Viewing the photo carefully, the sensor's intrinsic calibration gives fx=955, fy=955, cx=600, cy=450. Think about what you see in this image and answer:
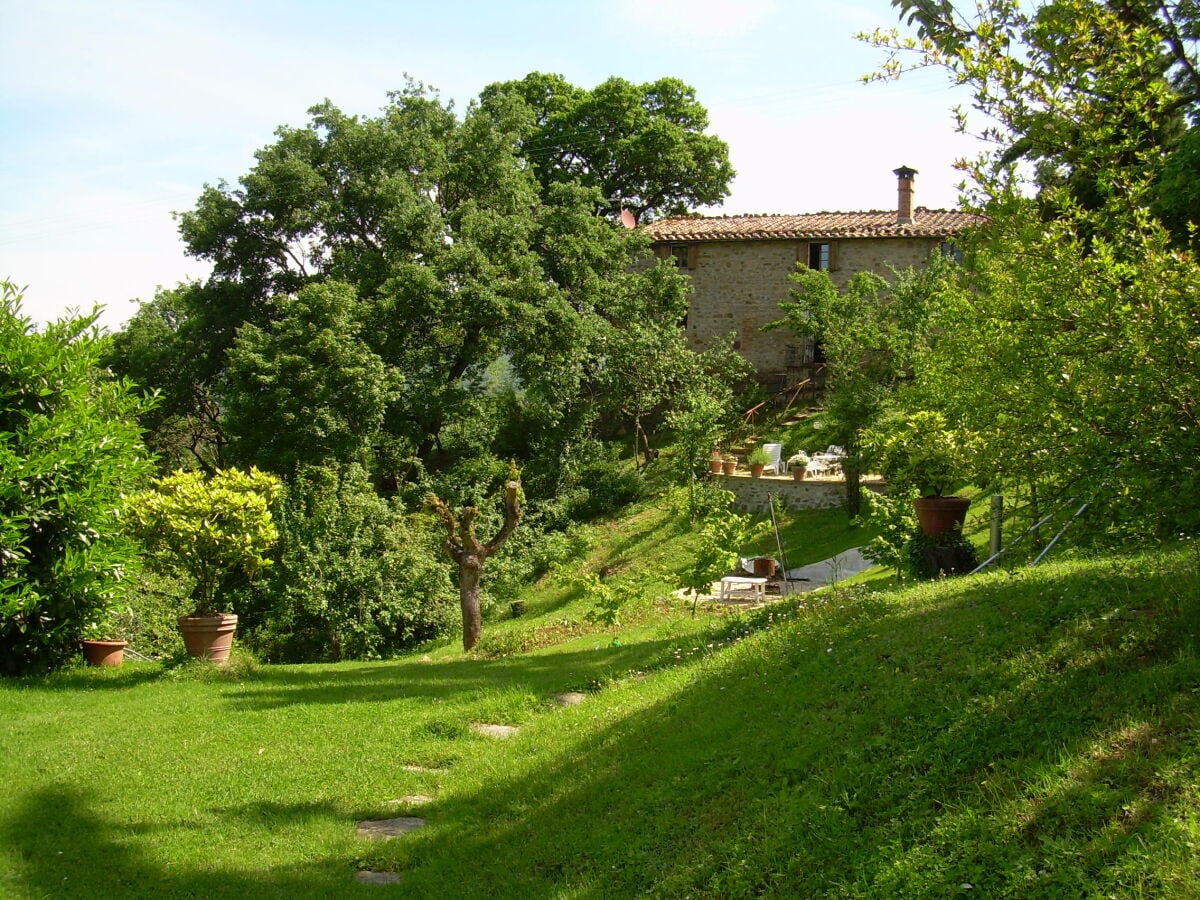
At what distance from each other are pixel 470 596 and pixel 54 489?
6.26 meters

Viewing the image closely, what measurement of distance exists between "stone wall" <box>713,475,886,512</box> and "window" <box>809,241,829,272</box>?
418 inches

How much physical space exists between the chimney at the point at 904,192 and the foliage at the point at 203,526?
2539 cm

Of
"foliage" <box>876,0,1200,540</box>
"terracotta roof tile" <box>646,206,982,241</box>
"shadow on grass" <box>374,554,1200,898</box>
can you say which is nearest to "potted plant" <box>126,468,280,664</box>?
"shadow on grass" <box>374,554,1200,898</box>

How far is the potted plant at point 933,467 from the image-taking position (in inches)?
367

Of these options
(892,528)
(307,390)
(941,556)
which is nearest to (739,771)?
(941,556)

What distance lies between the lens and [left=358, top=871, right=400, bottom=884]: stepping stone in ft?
18.2

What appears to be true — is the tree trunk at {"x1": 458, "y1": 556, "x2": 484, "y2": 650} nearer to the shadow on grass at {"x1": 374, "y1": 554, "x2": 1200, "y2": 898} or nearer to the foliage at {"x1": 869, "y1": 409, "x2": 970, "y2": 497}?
the foliage at {"x1": 869, "y1": 409, "x2": 970, "y2": 497}

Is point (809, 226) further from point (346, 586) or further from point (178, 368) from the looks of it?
point (346, 586)

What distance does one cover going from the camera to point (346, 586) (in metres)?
18.5

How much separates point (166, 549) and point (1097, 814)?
452 inches

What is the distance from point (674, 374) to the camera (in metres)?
28.7

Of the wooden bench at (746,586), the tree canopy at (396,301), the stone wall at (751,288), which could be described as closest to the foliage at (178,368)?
the tree canopy at (396,301)

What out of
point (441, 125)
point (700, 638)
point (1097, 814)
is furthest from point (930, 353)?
point (441, 125)

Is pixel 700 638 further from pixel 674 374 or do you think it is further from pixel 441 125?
pixel 441 125
